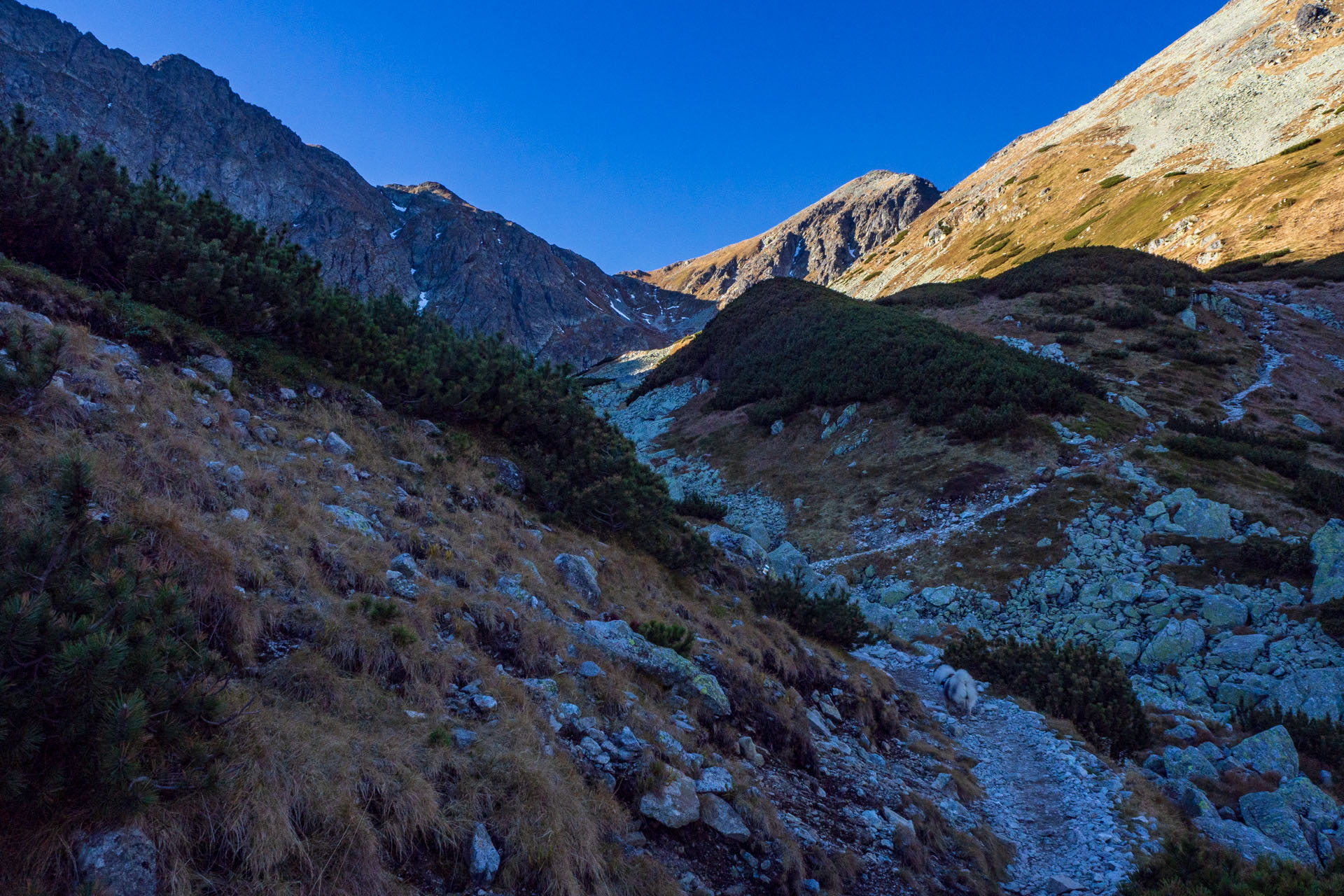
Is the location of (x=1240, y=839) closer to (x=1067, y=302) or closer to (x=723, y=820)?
(x=723, y=820)

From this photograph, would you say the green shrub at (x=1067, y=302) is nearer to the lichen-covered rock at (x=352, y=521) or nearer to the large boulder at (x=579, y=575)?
the large boulder at (x=579, y=575)

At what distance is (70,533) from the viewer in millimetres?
3977

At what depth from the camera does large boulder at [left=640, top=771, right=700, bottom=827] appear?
5457 mm

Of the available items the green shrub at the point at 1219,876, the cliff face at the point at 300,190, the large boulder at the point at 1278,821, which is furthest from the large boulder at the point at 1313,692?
the cliff face at the point at 300,190

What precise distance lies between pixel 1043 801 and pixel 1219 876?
121 inches

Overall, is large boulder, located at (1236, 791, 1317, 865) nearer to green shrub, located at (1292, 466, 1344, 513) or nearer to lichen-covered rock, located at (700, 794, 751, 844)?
lichen-covered rock, located at (700, 794, 751, 844)

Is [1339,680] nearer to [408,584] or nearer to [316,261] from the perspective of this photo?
[408,584]

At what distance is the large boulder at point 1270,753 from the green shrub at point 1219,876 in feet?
7.96

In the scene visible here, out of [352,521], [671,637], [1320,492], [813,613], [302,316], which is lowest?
[813,613]

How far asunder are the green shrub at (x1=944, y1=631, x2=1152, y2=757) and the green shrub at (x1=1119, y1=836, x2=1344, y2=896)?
3.58 meters

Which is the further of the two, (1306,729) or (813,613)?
(813,613)

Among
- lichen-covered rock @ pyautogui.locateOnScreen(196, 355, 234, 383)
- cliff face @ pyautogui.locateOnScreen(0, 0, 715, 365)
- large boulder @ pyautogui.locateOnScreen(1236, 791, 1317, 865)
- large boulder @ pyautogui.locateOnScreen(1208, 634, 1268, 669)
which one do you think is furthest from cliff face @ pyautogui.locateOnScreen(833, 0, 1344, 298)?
cliff face @ pyautogui.locateOnScreen(0, 0, 715, 365)

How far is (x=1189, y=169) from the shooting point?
7669 centimetres

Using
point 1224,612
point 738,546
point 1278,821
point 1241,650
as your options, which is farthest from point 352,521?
point 1224,612
